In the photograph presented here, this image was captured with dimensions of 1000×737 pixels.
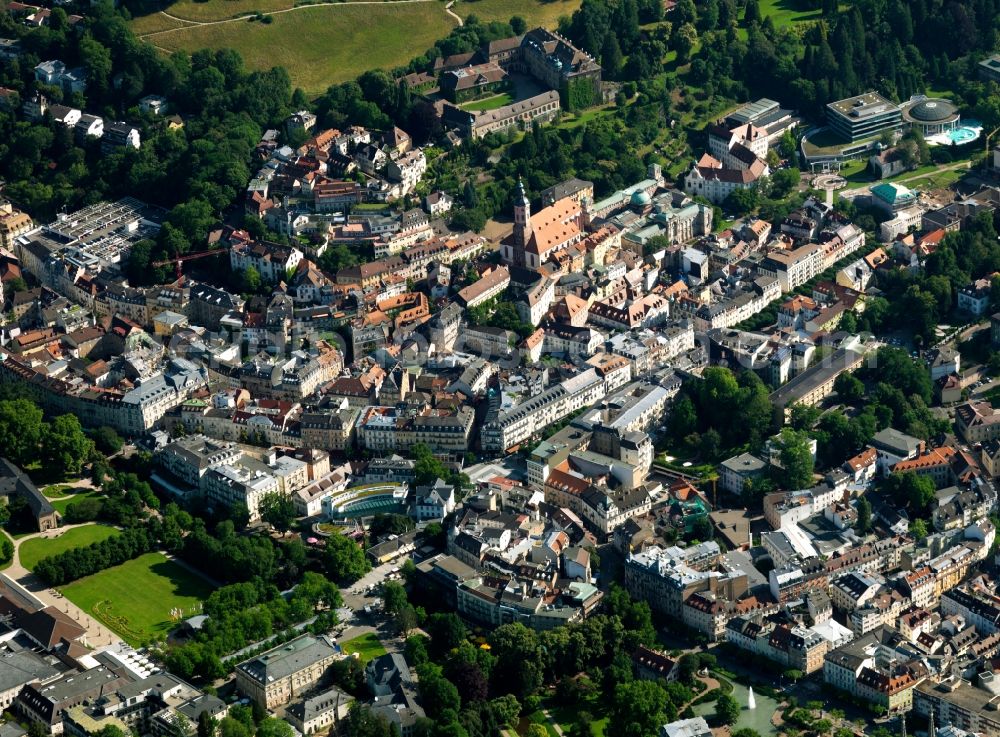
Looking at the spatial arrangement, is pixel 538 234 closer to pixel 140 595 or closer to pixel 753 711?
pixel 140 595

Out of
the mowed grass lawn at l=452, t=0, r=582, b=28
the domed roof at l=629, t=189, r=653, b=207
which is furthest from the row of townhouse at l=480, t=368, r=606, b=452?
the mowed grass lawn at l=452, t=0, r=582, b=28

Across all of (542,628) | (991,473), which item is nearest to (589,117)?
(991,473)

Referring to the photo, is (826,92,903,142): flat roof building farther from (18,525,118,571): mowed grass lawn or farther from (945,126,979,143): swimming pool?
(18,525,118,571): mowed grass lawn

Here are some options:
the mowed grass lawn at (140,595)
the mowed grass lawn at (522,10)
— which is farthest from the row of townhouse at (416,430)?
the mowed grass lawn at (522,10)

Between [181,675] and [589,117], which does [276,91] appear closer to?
[589,117]

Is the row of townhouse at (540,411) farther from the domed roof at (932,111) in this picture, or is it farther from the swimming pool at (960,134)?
the domed roof at (932,111)
